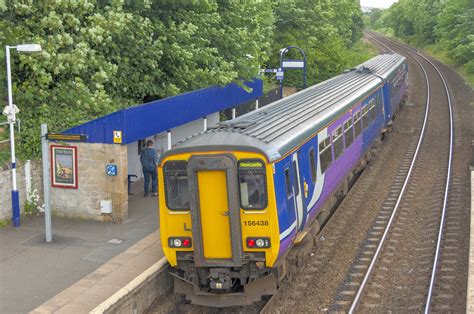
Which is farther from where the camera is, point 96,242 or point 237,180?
point 96,242

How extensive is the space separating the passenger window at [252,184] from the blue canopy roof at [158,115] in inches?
208

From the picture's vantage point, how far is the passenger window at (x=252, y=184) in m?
9.28

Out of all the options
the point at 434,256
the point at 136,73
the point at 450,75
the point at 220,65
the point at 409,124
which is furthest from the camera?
the point at 450,75

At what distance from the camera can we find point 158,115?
15891 millimetres

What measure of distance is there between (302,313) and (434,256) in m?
3.82

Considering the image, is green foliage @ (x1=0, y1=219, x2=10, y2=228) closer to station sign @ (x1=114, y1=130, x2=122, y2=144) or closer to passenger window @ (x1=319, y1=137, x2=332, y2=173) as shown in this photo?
station sign @ (x1=114, y1=130, x2=122, y2=144)

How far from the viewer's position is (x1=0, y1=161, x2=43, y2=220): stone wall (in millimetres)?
13555

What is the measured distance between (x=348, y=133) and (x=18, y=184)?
7.98 meters

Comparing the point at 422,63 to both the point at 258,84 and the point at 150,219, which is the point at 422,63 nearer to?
the point at 258,84

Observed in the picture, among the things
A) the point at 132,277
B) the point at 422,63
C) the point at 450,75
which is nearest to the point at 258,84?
the point at 132,277

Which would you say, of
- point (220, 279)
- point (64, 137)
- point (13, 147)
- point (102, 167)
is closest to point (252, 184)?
point (220, 279)

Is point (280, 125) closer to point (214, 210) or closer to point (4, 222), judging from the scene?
point (214, 210)

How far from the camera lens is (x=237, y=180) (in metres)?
9.27

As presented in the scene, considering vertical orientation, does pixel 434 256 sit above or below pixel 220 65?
below
